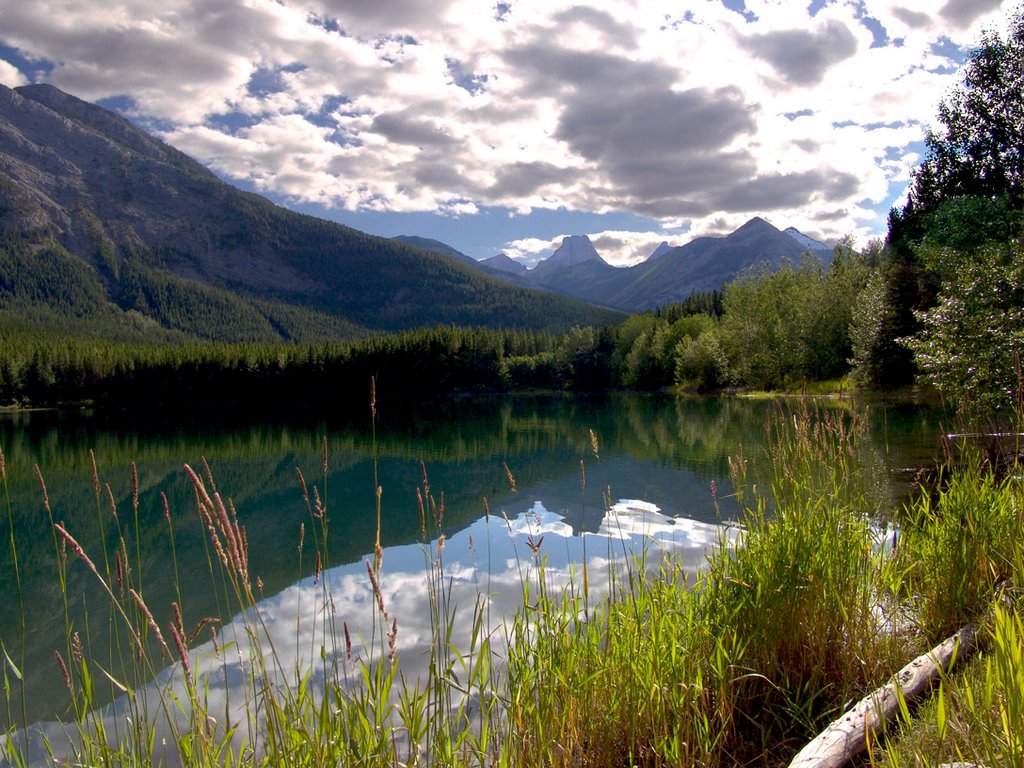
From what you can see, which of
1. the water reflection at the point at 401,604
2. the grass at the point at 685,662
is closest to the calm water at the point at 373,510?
the water reflection at the point at 401,604

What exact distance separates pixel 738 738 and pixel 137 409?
335 feet

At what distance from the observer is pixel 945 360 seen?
13602 millimetres

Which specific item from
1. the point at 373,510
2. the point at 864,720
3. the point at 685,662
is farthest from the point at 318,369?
the point at 864,720

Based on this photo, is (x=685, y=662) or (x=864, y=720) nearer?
(x=864, y=720)

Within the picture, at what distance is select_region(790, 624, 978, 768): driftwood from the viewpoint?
297 centimetres

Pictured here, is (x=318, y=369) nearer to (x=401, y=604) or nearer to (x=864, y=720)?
(x=401, y=604)

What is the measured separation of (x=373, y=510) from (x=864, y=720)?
16572mm

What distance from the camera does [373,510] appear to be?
18656mm

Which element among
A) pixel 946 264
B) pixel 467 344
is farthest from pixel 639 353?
pixel 946 264

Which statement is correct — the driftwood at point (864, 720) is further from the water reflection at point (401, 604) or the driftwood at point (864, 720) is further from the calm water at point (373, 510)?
the calm water at point (373, 510)

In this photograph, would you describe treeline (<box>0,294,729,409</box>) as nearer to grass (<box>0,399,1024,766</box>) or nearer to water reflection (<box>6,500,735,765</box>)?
water reflection (<box>6,500,735,765</box>)

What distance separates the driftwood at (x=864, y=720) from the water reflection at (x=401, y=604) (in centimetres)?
173

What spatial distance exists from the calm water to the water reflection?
2.9 inches

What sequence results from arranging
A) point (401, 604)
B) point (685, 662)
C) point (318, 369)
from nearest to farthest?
point (685, 662), point (401, 604), point (318, 369)
